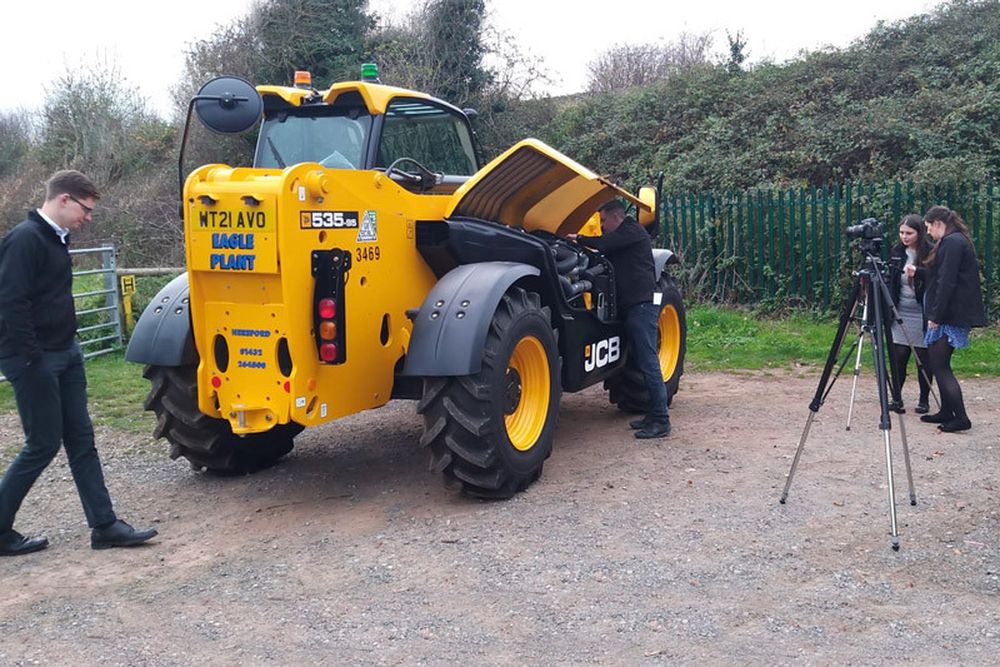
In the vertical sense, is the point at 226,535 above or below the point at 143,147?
below

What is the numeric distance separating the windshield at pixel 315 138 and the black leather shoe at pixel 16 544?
2710 millimetres

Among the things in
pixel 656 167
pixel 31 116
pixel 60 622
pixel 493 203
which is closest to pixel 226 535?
pixel 60 622

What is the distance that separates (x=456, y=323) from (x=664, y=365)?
139 inches

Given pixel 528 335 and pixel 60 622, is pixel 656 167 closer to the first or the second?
pixel 528 335

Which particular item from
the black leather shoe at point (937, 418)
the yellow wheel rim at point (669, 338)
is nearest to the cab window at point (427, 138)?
the yellow wheel rim at point (669, 338)

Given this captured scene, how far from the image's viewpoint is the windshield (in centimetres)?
635

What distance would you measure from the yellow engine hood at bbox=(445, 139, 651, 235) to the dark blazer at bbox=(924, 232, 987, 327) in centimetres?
235

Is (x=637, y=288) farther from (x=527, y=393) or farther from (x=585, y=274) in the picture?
(x=527, y=393)

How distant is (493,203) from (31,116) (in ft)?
80.1

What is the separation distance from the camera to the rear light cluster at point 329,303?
5.47 metres

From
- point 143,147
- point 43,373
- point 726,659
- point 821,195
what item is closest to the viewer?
point 726,659

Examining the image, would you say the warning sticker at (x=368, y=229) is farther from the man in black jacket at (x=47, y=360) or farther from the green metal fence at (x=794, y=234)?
the green metal fence at (x=794, y=234)

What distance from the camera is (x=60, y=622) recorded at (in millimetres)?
4473

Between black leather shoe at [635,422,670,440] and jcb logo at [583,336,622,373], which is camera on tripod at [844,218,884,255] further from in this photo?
black leather shoe at [635,422,670,440]
